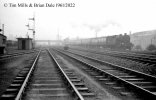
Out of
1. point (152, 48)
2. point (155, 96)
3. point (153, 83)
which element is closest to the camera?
point (155, 96)

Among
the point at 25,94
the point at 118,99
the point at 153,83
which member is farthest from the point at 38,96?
the point at 153,83

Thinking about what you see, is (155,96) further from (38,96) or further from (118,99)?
(38,96)

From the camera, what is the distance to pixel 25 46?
134ft

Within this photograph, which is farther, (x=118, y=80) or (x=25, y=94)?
(x=118, y=80)

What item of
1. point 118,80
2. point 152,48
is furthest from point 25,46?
point 118,80

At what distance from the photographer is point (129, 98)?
5.51 metres

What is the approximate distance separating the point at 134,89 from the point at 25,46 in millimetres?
37517

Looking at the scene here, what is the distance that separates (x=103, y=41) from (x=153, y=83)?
36547 millimetres

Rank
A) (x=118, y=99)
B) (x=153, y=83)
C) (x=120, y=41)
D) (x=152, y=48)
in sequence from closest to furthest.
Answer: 1. (x=118, y=99)
2. (x=153, y=83)
3. (x=152, y=48)
4. (x=120, y=41)

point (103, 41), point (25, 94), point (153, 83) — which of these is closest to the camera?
point (25, 94)

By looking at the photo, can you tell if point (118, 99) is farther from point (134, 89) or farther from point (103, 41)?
point (103, 41)

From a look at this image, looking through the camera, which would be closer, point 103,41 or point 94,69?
point 94,69

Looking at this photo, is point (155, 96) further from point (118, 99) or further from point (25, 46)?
point (25, 46)

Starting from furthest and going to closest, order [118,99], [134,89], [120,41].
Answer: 1. [120,41]
2. [134,89]
3. [118,99]
